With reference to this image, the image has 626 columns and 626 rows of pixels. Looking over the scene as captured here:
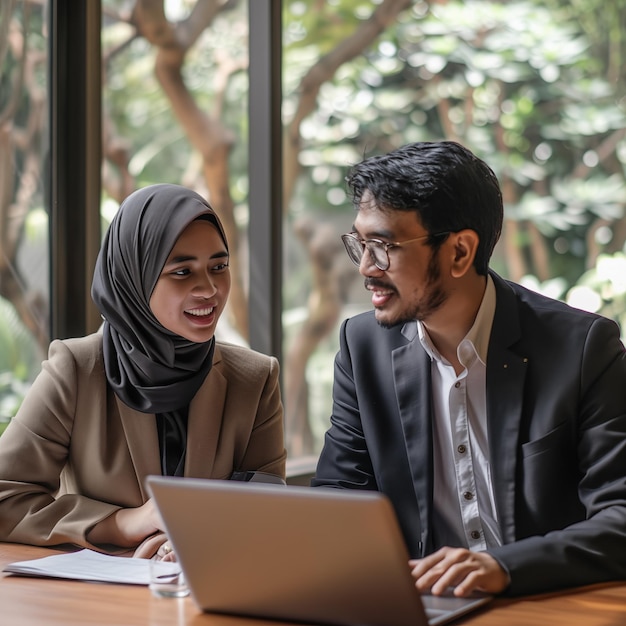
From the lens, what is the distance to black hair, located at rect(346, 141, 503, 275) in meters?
1.99

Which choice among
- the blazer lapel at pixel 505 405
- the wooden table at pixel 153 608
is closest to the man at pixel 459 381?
the blazer lapel at pixel 505 405

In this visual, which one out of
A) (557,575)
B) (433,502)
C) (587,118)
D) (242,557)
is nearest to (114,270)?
(433,502)

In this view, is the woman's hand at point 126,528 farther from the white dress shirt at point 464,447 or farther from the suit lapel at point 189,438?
the white dress shirt at point 464,447

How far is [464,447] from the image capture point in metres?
1.99

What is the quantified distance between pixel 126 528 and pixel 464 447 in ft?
2.18

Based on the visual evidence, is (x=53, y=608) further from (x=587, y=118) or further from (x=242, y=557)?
(x=587, y=118)

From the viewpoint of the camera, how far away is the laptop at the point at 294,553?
4.21ft

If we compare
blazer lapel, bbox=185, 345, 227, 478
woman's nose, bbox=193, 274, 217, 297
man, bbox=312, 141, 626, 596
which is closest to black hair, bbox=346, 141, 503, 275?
man, bbox=312, 141, 626, 596

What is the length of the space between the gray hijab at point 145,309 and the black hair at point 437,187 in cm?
39

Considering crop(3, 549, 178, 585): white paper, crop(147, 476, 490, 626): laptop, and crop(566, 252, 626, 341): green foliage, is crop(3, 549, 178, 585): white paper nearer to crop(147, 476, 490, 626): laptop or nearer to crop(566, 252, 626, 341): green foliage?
crop(147, 476, 490, 626): laptop

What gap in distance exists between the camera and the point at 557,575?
1.56 meters

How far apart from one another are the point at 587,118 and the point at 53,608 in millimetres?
4090

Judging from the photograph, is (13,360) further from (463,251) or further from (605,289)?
(605,289)

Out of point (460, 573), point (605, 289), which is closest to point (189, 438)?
point (460, 573)
